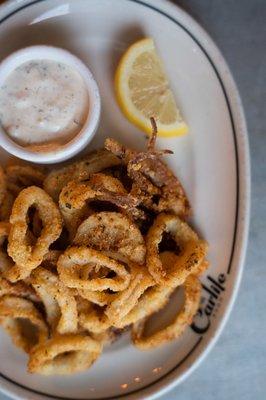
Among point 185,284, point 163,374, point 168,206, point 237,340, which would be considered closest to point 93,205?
point 168,206

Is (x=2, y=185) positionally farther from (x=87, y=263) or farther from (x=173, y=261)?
(x=173, y=261)

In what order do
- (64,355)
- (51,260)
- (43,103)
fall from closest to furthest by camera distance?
(43,103), (51,260), (64,355)

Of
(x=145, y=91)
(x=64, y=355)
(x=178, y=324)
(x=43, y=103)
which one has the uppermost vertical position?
(x=145, y=91)

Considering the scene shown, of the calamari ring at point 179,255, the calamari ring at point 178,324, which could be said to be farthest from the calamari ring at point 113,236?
the calamari ring at point 178,324

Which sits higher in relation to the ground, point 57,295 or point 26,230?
point 26,230

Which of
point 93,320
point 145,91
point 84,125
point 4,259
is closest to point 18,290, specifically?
point 4,259

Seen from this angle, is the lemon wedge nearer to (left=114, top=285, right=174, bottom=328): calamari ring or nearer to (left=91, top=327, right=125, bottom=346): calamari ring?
(left=114, top=285, right=174, bottom=328): calamari ring

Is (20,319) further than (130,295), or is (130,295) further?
(20,319)
